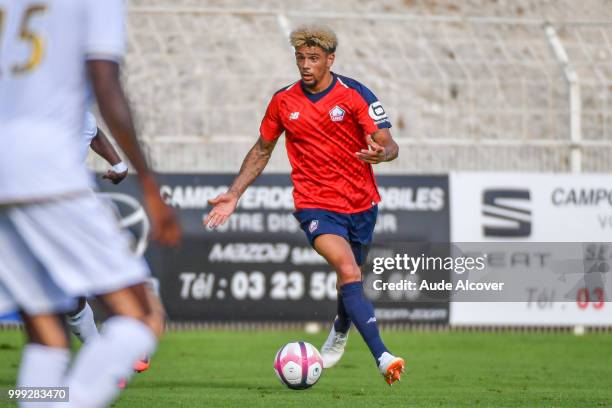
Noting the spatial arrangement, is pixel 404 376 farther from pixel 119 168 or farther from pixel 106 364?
pixel 106 364

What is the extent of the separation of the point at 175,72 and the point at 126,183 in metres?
4.37

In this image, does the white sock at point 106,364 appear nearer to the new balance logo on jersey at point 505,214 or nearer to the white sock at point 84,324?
the white sock at point 84,324

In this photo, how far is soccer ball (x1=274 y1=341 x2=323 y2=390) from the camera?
913 cm

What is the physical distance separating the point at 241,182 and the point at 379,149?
1.36 meters

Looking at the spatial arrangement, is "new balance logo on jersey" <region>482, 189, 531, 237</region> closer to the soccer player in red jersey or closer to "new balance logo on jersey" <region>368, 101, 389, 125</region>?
the soccer player in red jersey

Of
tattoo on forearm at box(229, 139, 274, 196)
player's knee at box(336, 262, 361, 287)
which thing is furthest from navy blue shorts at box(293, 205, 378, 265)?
tattoo on forearm at box(229, 139, 274, 196)

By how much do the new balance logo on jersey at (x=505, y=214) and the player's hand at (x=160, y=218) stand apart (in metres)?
12.8

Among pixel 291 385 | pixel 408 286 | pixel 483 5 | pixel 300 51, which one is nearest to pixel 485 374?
pixel 291 385

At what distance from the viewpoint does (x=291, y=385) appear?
9.24 meters

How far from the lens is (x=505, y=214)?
17266mm

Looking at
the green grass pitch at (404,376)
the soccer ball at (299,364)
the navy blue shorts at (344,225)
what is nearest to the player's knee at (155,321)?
the green grass pitch at (404,376)

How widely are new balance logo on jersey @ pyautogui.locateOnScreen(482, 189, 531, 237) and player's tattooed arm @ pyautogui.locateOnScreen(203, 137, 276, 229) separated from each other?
25.1 ft

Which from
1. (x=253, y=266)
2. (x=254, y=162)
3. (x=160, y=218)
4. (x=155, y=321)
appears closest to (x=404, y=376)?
(x=254, y=162)

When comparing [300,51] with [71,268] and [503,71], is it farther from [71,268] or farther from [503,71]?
[503,71]
